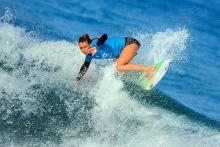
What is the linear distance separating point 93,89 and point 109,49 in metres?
0.96

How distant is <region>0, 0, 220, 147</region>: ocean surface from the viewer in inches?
216

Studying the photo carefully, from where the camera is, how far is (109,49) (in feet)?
20.1

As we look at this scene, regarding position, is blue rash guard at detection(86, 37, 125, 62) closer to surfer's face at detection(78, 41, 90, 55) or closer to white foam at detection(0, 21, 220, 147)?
surfer's face at detection(78, 41, 90, 55)

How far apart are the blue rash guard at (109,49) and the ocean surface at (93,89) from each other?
756 millimetres

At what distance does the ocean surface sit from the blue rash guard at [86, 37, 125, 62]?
29.8 inches

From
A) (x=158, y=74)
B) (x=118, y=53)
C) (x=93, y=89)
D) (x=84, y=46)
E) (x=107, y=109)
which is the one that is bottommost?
(x=107, y=109)

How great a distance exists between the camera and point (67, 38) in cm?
1092

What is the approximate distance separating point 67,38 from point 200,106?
4937 mm

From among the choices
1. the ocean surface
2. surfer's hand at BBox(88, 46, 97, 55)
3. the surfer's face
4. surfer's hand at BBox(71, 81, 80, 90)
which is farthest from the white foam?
the surfer's face

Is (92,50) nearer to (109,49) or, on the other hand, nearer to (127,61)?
(109,49)

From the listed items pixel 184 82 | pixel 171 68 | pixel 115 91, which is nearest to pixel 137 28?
pixel 171 68

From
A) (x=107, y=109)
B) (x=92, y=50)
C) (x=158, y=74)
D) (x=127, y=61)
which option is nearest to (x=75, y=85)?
(x=107, y=109)

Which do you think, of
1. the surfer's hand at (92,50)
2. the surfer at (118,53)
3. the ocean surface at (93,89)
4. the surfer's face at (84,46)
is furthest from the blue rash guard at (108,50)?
the ocean surface at (93,89)

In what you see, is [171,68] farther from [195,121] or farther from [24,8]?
[24,8]
